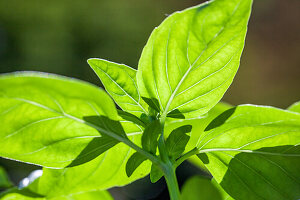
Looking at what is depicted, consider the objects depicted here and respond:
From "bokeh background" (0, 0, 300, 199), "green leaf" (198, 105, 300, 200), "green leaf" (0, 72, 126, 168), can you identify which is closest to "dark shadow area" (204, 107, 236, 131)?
"green leaf" (198, 105, 300, 200)

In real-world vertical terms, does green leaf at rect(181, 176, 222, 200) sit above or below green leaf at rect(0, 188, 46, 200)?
above

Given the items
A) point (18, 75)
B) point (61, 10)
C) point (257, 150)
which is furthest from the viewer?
point (61, 10)

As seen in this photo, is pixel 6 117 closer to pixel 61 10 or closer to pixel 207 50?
pixel 207 50

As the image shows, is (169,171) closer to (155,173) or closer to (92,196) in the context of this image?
(155,173)

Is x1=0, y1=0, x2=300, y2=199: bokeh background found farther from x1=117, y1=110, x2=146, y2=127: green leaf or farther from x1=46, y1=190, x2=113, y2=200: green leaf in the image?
x1=117, y1=110, x2=146, y2=127: green leaf

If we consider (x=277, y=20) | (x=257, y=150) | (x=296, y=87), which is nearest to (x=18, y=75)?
(x=257, y=150)

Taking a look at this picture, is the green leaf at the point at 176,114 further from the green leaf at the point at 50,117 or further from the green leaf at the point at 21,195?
the green leaf at the point at 21,195

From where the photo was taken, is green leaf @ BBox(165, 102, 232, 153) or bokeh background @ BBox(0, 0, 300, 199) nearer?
green leaf @ BBox(165, 102, 232, 153)
